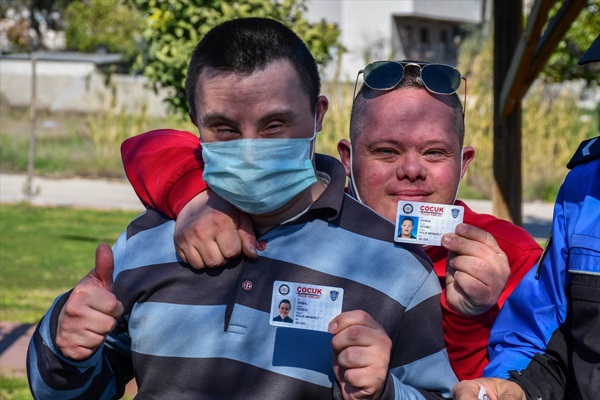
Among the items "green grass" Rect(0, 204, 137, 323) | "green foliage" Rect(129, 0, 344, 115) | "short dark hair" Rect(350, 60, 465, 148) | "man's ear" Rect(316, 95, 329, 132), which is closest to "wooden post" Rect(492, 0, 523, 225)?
"green grass" Rect(0, 204, 137, 323)

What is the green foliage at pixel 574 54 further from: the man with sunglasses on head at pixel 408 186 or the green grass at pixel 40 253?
the man with sunglasses on head at pixel 408 186

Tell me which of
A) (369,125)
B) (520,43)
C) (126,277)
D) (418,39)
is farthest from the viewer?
(418,39)

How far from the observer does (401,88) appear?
321 cm

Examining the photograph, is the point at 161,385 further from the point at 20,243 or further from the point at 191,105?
the point at 20,243

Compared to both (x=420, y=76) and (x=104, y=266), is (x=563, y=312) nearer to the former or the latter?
(x=420, y=76)

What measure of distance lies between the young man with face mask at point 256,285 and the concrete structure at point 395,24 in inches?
1186

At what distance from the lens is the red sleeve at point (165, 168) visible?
2822 mm

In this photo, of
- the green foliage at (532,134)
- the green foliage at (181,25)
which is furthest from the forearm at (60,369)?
the green foliage at (532,134)

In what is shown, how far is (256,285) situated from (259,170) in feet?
0.95

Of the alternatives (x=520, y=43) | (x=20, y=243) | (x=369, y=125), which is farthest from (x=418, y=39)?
(x=369, y=125)

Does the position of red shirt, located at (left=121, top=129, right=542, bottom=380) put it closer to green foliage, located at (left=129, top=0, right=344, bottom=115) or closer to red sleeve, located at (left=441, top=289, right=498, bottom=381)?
red sleeve, located at (left=441, top=289, right=498, bottom=381)

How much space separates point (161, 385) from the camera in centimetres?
256

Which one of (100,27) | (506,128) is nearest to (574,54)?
(506,128)

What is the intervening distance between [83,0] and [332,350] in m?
47.8
